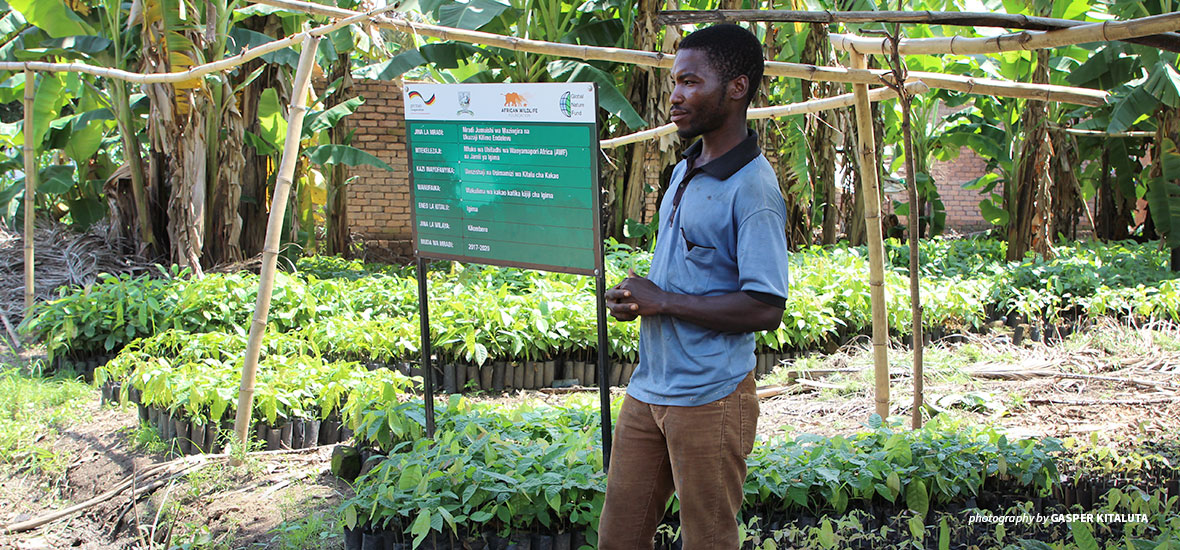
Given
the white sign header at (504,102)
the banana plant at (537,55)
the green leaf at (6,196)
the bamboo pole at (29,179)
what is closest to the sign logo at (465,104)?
the white sign header at (504,102)

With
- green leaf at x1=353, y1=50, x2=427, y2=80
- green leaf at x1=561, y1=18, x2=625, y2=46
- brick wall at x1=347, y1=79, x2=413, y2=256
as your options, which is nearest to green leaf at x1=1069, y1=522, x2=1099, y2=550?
green leaf at x1=353, y1=50, x2=427, y2=80

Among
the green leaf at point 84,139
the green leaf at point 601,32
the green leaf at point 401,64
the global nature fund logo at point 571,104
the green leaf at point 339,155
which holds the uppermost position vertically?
the green leaf at point 601,32

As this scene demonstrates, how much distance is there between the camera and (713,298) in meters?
2.20

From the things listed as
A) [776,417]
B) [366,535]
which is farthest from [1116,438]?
[366,535]

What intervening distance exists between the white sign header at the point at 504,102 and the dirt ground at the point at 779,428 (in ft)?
5.80

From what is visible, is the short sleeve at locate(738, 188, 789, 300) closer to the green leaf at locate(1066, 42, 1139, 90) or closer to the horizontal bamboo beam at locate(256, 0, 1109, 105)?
the horizontal bamboo beam at locate(256, 0, 1109, 105)

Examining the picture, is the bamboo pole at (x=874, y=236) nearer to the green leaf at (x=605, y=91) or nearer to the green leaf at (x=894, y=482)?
the green leaf at (x=894, y=482)

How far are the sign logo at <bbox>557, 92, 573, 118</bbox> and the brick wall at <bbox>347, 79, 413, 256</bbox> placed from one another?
987 cm

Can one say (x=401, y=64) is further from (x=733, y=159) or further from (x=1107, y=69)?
(x=1107, y=69)

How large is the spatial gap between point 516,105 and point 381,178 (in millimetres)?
10098

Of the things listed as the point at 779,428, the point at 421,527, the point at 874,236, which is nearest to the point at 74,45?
the point at 779,428

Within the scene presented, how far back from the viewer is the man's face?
2.24 metres

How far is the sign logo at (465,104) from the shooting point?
12.1 feet

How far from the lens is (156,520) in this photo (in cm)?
394
